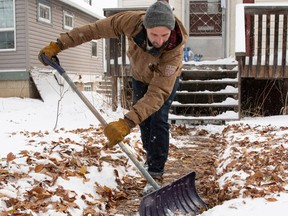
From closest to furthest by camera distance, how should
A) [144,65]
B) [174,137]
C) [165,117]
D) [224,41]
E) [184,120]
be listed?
[144,65], [165,117], [174,137], [184,120], [224,41]

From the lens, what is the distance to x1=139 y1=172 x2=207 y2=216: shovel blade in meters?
2.75

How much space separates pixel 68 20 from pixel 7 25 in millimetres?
3915

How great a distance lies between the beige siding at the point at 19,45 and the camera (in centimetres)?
1319

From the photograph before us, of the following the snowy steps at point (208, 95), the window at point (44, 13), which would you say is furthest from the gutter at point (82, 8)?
the snowy steps at point (208, 95)

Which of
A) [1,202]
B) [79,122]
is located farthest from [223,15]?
[1,202]

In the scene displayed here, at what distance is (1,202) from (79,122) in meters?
5.51

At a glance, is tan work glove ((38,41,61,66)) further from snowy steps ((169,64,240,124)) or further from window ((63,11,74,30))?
window ((63,11,74,30))

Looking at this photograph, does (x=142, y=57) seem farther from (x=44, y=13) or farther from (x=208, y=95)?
(x=44, y=13)

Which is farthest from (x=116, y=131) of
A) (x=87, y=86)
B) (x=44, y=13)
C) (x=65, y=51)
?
(x=87, y=86)

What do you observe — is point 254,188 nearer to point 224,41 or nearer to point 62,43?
point 62,43

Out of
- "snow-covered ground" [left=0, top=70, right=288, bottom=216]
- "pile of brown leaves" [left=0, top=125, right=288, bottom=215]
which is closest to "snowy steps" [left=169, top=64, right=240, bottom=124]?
"snow-covered ground" [left=0, top=70, right=288, bottom=216]

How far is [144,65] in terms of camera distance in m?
3.30

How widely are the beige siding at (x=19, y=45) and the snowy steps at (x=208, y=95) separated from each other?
748 cm

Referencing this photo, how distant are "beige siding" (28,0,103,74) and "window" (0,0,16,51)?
67 cm
